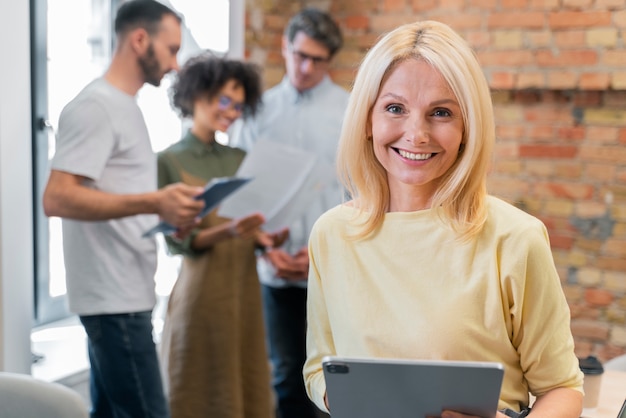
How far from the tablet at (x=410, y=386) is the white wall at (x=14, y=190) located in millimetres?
1403

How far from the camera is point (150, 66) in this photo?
2336mm

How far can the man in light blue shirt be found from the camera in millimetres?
2934

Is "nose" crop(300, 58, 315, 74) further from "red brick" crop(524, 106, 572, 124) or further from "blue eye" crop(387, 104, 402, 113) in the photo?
"blue eye" crop(387, 104, 402, 113)

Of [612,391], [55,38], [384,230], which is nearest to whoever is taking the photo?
[384,230]

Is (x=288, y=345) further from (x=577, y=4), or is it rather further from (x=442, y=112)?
(x=442, y=112)

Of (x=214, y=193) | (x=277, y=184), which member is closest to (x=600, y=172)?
(x=277, y=184)

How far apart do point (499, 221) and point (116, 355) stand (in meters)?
1.34

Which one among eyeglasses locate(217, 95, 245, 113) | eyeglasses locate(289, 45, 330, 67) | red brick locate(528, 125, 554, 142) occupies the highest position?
eyeglasses locate(289, 45, 330, 67)

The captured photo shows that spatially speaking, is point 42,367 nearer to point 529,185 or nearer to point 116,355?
point 116,355

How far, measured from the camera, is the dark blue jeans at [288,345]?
9.86ft

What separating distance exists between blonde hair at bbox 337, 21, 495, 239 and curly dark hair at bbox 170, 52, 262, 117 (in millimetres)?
1392

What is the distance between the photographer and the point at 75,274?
2.21 meters

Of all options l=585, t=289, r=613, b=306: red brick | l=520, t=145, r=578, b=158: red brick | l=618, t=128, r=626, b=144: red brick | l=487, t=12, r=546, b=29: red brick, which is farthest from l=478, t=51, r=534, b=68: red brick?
l=585, t=289, r=613, b=306: red brick

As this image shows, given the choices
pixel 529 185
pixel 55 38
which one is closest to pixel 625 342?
pixel 529 185
